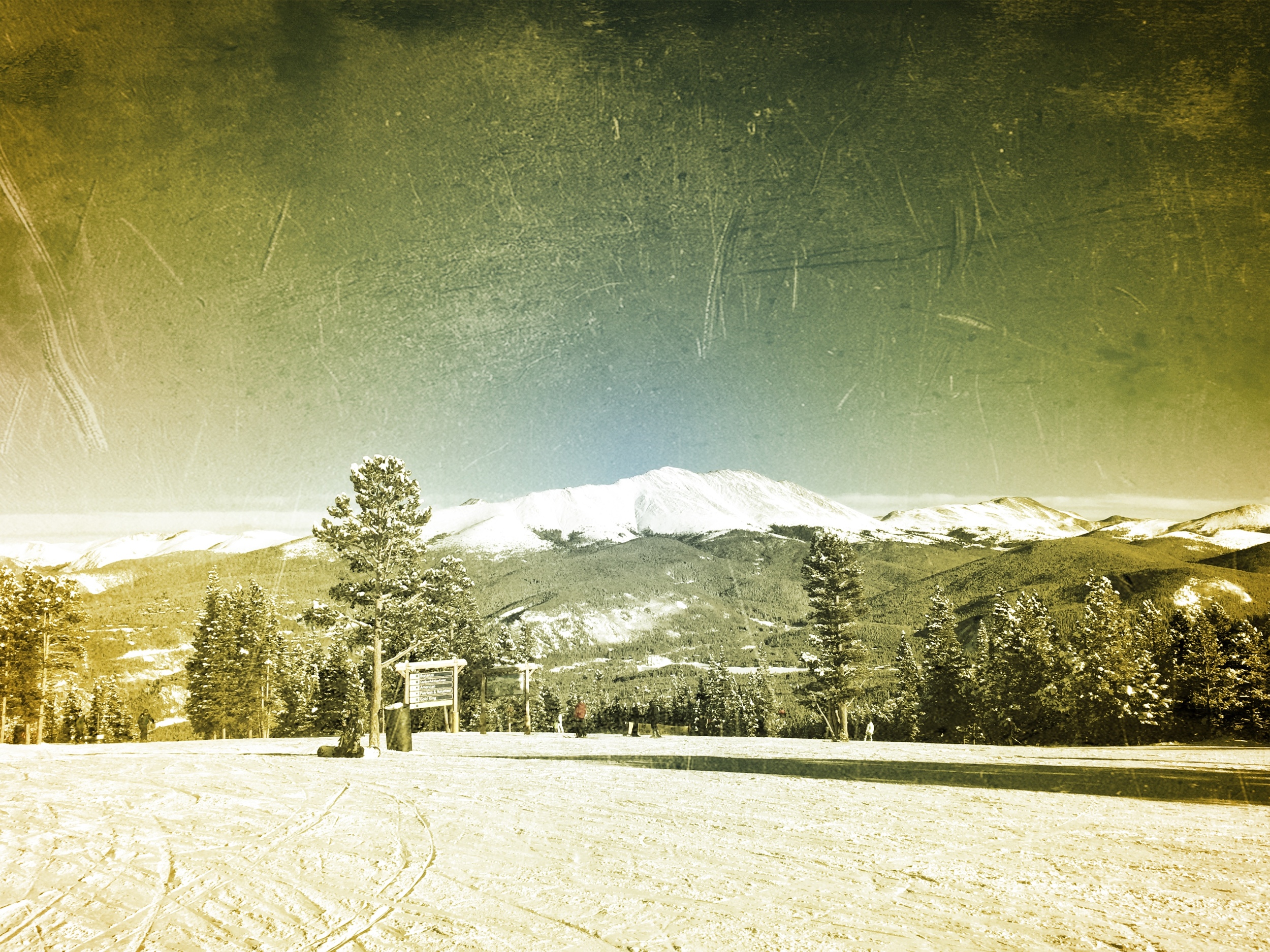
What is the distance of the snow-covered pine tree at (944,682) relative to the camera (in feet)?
133

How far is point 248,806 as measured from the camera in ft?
31.2

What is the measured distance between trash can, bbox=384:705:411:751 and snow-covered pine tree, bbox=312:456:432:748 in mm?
1990

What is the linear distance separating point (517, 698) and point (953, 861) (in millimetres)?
53510

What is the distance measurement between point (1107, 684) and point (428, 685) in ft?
92.8

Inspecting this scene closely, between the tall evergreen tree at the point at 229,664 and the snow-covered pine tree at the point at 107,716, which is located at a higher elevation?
the tall evergreen tree at the point at 229,664

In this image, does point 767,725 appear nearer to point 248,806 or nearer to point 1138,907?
point 248,806

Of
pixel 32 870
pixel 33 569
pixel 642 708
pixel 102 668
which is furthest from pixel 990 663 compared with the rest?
pixel 102 668

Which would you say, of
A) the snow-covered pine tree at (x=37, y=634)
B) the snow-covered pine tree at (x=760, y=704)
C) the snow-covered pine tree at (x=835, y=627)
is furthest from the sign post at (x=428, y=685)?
the snow-covered pine tree at (x=37, y=634)

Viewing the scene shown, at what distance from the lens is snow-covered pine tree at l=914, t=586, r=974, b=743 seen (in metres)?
40.7

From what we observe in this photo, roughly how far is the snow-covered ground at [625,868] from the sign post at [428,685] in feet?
35.9

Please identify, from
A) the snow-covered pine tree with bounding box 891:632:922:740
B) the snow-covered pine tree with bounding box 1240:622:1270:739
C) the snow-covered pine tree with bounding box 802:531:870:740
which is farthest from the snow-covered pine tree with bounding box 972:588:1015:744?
the snow-covered pine tree with bounding box 1240:622:1270:739

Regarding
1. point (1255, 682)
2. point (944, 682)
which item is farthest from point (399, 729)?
point (1255, 682)

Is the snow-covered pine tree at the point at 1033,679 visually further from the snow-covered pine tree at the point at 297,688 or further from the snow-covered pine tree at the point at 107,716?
the snow-covered pine tree at the point at 107,716

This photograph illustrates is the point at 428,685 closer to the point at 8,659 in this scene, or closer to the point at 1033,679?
the point at 1033,679
